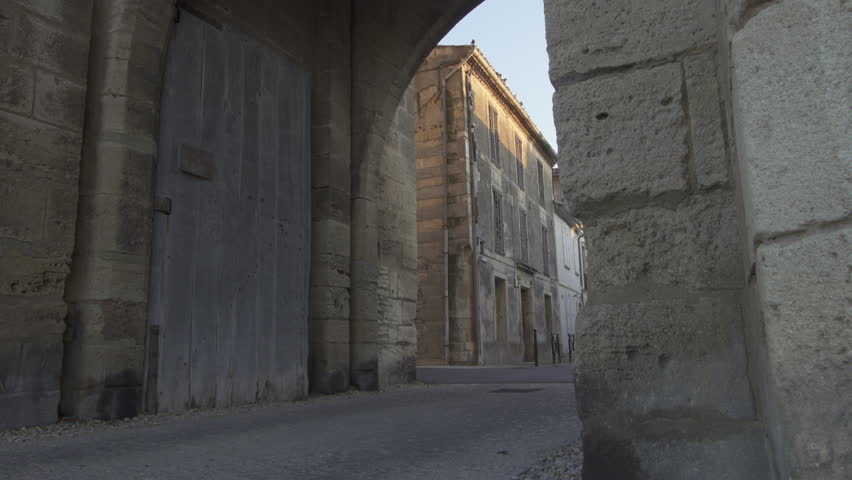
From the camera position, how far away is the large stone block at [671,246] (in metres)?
1.61

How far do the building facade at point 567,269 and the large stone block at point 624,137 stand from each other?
18.7m

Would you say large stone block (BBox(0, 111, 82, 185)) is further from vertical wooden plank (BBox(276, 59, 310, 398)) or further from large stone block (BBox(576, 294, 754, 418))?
large stone block (BBox(576, 294, 754, 418))

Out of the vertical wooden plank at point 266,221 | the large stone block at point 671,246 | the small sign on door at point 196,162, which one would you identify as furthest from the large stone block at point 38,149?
the large stone block at point 671,246

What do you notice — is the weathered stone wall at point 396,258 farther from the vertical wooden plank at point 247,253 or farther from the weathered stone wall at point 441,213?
the weathered stone wall at point 441,213

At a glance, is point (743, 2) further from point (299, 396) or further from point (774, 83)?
point (299, 396)

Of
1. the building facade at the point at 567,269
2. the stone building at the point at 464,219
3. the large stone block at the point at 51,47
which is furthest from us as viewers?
the building facade at the point at 567,269

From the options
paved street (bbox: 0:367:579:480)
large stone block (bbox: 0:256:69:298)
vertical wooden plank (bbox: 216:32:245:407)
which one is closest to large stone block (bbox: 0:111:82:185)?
large stone block (bbox: 0:256:69:298)

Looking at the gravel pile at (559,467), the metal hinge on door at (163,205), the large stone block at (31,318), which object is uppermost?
the metal hinge on door at (163,205)

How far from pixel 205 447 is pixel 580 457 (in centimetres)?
154

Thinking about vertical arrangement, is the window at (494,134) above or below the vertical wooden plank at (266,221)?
above

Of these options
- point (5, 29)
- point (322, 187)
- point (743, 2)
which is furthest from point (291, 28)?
point (743, 2)

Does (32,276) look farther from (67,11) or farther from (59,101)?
(67,11)

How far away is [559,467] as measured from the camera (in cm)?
218

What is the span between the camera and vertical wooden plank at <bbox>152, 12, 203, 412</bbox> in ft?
13.5
